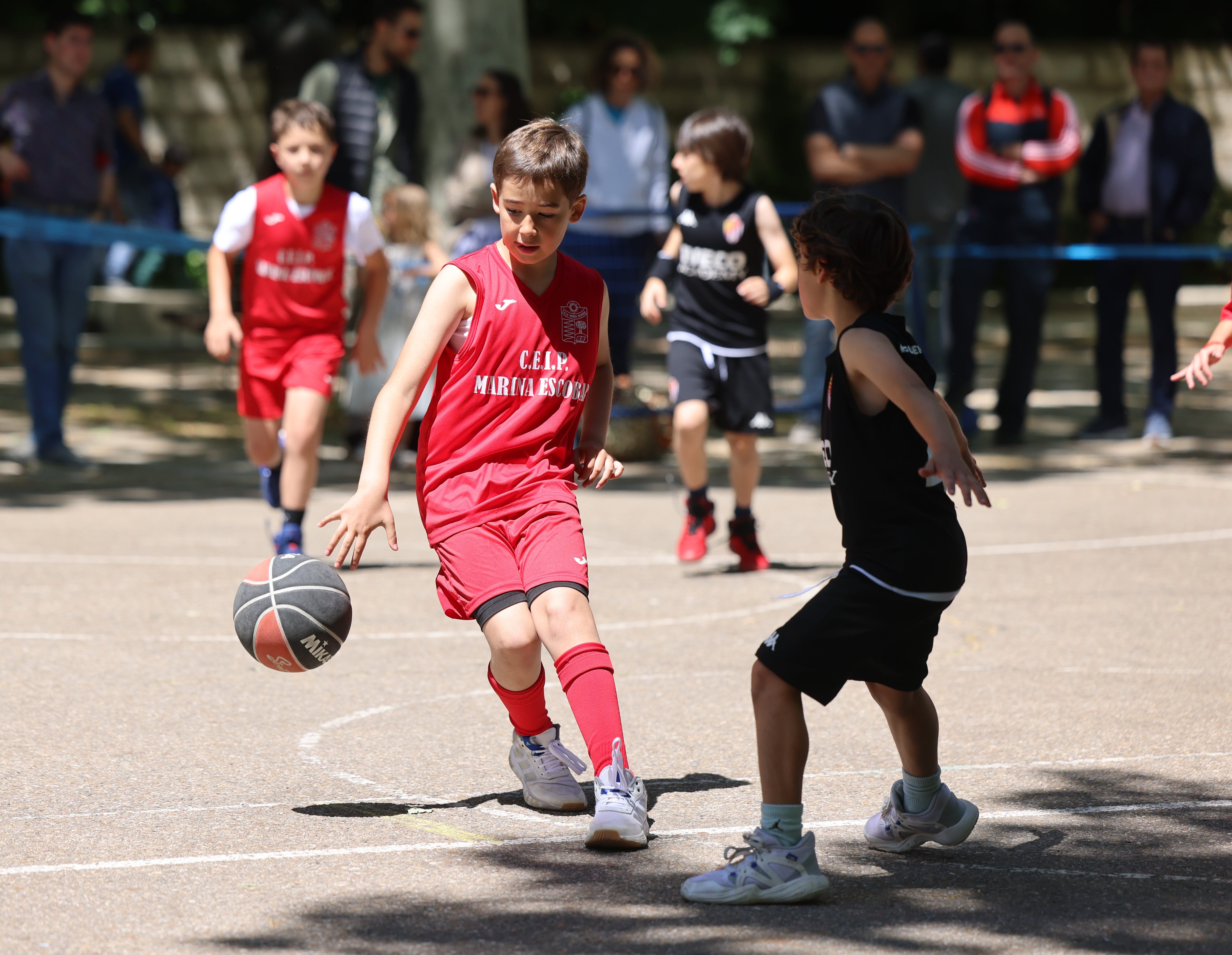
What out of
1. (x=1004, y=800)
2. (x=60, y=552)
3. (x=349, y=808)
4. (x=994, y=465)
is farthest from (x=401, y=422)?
(x=994, y=465)

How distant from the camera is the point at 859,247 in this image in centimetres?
425

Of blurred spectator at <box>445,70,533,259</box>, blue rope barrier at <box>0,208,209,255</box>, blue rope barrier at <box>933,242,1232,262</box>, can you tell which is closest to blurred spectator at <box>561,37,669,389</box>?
blurred spectator at <box>445,70,533,259</box>

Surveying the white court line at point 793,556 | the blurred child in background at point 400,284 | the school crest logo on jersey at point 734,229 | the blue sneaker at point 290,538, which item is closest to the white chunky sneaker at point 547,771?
the blue sneaker at point 290,538

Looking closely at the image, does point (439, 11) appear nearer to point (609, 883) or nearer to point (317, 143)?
point (317, 143)

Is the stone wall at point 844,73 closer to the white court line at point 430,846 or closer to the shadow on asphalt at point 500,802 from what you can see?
the shadow on asphalt at point 500,802

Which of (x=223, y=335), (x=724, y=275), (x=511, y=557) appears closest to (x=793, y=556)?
(x=724, y=275)

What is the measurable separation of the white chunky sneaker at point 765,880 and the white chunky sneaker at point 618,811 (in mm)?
306

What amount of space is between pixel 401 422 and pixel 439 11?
422 inches

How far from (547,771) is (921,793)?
1038 millimetres

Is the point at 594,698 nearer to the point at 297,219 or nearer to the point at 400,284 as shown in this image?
the point at 297,219

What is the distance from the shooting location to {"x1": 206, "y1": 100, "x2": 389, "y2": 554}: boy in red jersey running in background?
788 centimetres

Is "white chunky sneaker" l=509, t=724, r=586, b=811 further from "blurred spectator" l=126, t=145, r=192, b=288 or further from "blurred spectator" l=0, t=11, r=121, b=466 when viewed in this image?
"blurred spectator" l=126, t=145, r=192, b=288

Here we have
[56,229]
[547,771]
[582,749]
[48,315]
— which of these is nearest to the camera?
[547,771]

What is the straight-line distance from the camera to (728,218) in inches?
329
